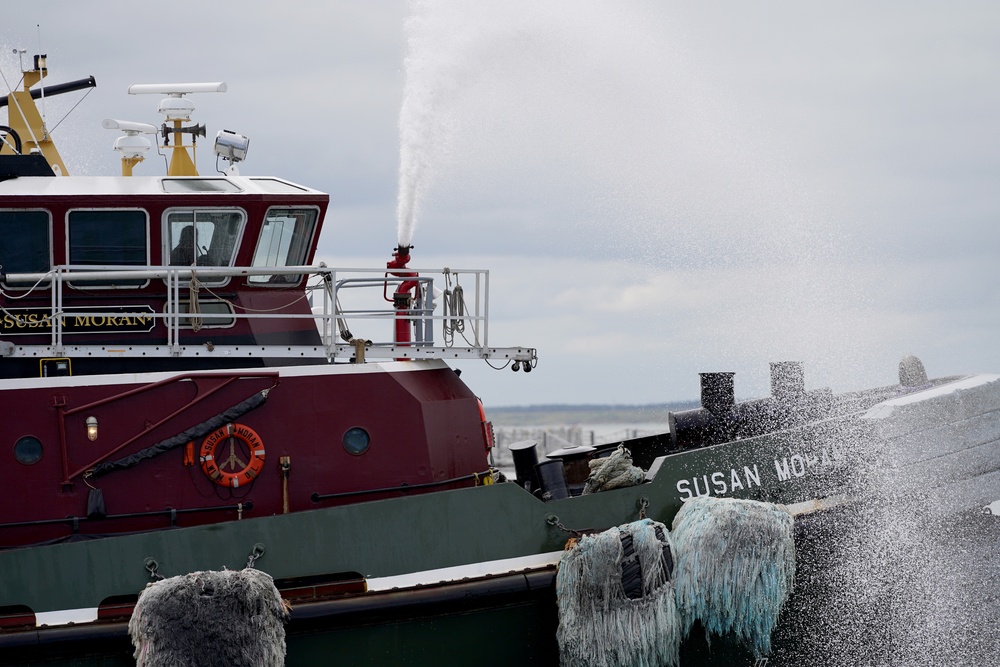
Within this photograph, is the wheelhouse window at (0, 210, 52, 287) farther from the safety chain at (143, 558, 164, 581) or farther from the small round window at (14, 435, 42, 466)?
the safety chain at (143, 558, 164, 581)

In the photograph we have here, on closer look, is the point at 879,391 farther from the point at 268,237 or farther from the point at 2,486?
A: the point at 2,486

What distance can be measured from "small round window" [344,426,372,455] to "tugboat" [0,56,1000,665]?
0.04 feet

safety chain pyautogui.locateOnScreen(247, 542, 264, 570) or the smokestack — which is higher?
the smokestack

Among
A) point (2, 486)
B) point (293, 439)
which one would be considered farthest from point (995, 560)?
point (2, 486)

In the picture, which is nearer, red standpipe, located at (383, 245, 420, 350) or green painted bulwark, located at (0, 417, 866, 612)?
green painted bulwark, located at (0, 417, 866, 612)

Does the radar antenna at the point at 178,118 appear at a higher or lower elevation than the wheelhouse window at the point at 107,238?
higher

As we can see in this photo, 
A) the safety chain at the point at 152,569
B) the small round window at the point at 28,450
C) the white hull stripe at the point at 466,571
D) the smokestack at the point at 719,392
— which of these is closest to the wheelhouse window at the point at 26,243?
the small round window at the point at 28,450

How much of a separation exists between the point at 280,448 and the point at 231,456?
36 centimetres

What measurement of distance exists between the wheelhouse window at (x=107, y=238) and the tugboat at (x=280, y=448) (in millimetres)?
17

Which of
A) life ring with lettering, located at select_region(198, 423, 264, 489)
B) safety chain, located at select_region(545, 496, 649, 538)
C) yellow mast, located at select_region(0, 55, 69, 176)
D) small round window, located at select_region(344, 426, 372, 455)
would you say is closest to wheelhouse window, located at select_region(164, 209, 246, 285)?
life ring with lettering, located at select_region(198, 423, 264, 489)

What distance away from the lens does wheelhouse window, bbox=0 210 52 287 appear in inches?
353

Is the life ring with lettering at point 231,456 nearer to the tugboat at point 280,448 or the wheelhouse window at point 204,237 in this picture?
the tugboat at point 280,448

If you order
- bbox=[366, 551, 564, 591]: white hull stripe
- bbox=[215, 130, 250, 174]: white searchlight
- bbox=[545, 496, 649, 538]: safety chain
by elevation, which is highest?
bbox=[215, 130, 250, 174]: white searchlight

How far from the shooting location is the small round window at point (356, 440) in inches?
339
